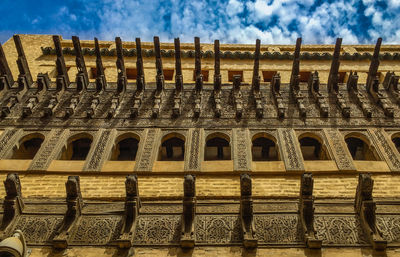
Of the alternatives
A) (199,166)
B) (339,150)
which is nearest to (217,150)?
(199,166)

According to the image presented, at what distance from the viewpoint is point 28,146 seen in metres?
8.47

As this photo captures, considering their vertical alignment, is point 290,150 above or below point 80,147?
below

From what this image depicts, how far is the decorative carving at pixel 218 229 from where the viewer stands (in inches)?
204

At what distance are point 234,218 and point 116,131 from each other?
407 centimetres

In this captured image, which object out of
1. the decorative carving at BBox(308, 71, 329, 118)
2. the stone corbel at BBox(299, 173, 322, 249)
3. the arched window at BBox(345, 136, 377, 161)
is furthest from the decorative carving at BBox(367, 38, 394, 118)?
the stone corbel at BBox(299, 173, 322, 249)

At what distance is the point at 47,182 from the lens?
22.2ft

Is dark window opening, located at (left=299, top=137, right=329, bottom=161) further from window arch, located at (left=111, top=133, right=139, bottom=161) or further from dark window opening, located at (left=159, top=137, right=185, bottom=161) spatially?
window arch, located at (left=111, top=133, right=139, bottom=161)

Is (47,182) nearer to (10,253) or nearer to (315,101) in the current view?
(10,253)

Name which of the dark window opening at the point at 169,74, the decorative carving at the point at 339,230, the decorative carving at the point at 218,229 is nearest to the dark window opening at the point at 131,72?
the dark window opening at the point at 169,74

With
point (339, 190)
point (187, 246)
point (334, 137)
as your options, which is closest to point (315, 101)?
point (334, 137)

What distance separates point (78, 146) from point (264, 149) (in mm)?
4973

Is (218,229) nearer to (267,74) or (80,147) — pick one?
(80,147)

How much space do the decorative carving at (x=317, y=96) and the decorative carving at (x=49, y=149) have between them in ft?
22.1

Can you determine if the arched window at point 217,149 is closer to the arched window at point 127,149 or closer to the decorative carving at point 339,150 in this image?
the arched window at point 127,149
